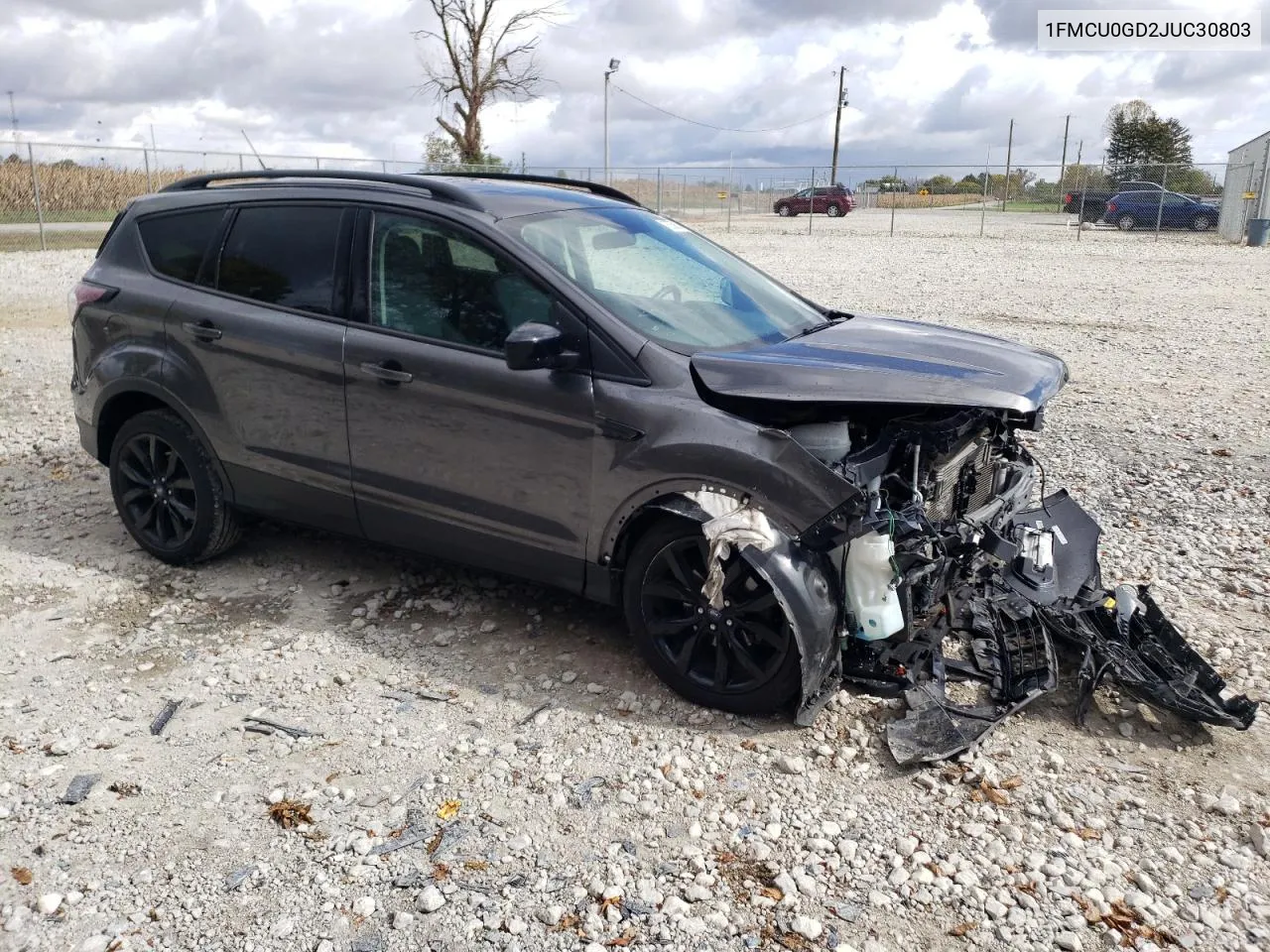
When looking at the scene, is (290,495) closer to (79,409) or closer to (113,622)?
(113,622)

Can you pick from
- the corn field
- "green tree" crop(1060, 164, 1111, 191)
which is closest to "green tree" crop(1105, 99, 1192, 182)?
"green tree" crop(1060, 164, 1111, 191)

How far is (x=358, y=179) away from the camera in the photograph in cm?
434

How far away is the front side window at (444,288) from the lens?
12.5 ft

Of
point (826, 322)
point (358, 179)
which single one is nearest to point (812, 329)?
point (826, 322)

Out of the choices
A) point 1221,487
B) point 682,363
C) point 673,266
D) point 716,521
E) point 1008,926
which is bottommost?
point 1008,926

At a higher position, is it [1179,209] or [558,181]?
[1179,209]

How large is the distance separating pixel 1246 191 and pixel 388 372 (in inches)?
1231

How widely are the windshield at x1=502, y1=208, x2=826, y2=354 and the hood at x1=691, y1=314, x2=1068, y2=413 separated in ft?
→ 0.73

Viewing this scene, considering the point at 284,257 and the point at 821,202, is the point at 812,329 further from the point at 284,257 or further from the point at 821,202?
the point at 821,202

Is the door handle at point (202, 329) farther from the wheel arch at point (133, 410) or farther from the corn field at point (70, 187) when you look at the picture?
the corn field at point (70, 187)

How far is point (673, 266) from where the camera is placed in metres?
4.30

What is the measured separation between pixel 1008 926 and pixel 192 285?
422cm

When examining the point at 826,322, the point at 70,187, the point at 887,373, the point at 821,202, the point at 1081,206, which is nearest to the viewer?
the point at 887,373

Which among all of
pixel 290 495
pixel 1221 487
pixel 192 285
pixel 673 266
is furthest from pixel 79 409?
pixel 1221 487
